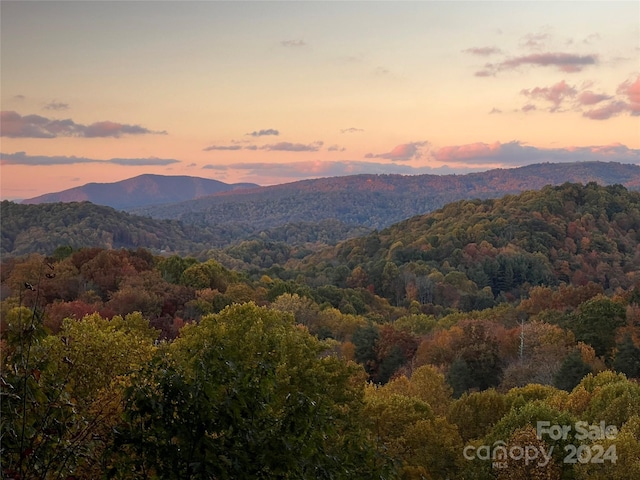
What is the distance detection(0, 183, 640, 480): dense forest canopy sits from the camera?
691 cm

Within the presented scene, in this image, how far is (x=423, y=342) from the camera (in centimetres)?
5456

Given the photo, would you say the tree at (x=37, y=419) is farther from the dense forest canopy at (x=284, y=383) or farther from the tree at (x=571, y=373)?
the tree at (x=571, y=373)

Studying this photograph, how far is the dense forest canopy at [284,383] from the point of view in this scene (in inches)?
272

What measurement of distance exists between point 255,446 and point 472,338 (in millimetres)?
45822

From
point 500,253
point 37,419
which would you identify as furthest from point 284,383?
point 500,253

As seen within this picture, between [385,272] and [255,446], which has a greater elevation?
[255,446]

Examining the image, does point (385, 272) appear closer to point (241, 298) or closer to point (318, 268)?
point (318, 268)

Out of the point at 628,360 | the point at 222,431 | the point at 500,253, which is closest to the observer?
the point at 222,431

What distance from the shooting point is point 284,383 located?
2091 centimetres

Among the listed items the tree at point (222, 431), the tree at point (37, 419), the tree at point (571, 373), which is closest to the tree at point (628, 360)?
the tree at point (571, 373)

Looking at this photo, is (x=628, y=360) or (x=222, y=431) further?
(x=628, y=360)

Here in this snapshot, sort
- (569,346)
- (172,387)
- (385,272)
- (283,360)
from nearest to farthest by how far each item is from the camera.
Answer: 1. (172,387)
2. (283,360)
3. (569,346)
4. (385,272)

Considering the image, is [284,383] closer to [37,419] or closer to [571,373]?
[37,419]

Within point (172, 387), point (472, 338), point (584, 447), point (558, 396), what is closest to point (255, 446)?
point (172, 387)
